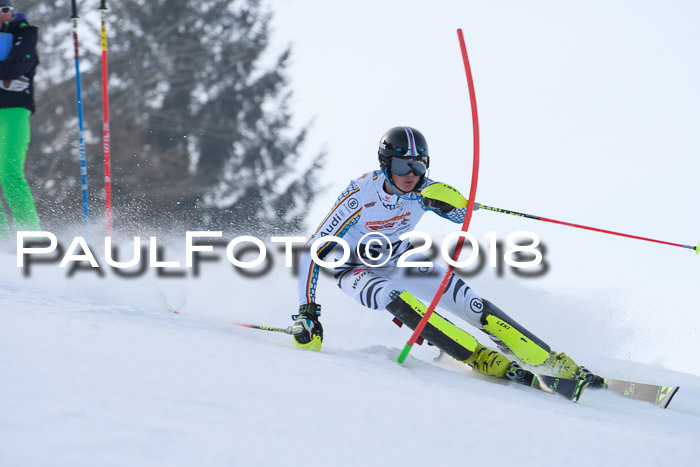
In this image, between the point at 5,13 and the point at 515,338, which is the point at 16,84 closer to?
the point at 5,13

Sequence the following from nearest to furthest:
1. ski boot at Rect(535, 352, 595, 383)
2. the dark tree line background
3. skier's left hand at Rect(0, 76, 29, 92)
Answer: ski boot at Rect(535, 352, 595, 383) → skier's left hand at Rect(0, 76, 29, 92) → the dark tree line background

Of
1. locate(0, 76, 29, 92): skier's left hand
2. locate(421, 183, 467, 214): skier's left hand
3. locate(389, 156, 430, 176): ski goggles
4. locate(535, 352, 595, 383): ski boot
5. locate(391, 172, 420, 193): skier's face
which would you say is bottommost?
locate(535, 352, 595, 383): ski boot

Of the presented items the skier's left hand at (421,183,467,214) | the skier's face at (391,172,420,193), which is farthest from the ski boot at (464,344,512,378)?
the skier's face at (391,172,420,193)

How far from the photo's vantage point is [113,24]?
1670 cm

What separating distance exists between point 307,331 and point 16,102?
2.68 meters

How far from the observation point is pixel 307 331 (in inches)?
144

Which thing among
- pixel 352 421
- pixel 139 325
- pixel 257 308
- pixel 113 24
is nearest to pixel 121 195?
pixel 113 24

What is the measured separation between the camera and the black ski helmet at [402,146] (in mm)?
3842

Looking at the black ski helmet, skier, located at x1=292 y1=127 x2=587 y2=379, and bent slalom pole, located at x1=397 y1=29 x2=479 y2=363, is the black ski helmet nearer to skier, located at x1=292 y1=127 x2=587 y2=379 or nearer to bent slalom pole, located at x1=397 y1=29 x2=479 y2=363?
skier, located at x1=292 y1=127 x2=587 y2=379

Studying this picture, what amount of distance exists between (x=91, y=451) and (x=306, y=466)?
1.58 ft

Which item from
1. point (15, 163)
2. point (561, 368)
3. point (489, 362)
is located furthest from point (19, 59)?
point (561, 368)

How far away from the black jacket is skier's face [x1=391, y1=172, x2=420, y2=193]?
8.52 ft

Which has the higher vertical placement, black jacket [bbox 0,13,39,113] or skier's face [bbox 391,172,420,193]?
black jacket [bbox 0,13,39,113]

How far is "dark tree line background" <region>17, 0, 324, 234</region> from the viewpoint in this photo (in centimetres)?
1549
